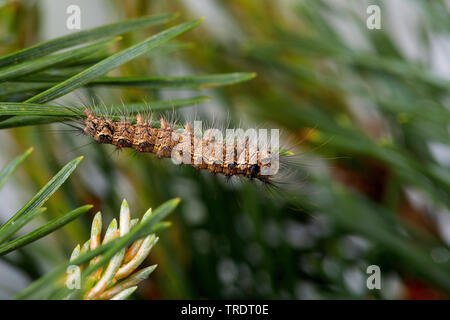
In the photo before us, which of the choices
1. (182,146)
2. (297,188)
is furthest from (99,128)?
(297,188)

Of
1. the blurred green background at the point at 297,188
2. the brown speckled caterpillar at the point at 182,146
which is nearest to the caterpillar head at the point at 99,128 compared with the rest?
the brown speckled caterpillar at the point at 182,146

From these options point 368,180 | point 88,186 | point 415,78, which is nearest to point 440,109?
point 415,78

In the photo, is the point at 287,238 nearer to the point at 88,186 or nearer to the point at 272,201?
the point at 272,201

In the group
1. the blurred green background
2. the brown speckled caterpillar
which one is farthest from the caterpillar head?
the blurred green background

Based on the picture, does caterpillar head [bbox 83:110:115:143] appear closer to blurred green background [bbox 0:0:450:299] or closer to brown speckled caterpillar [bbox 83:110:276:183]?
brown speckled caterpillar [bbox 83:110:276:183]

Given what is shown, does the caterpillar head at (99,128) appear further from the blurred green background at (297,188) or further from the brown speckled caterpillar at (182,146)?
the blurred green background at (297,188)
